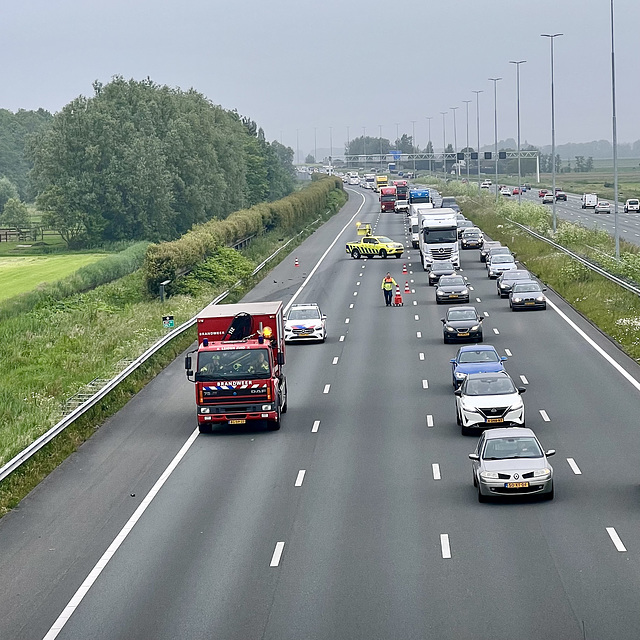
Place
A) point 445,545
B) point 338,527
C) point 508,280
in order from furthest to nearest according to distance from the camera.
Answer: point 508,280 < point 338,527 < point 445,545

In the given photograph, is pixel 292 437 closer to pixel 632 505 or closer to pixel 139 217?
pixel 632 505

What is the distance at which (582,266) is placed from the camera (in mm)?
63375

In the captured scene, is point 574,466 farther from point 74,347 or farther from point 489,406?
point 74,347

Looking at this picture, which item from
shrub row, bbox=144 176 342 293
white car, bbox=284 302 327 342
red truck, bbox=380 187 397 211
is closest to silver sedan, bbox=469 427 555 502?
white car, bbox=284 302 327 342

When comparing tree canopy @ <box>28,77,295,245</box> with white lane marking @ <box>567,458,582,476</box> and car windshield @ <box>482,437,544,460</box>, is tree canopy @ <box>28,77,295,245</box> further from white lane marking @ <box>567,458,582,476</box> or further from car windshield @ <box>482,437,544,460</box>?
car windshield @ <box>482,437,544,460</box>

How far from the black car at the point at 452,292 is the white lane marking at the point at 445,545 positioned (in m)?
37.5

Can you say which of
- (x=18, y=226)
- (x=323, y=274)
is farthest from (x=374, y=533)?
(x=18, y=226)

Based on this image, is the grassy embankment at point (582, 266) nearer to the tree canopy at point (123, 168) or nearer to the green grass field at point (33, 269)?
the tree canopy at point (123, 168)

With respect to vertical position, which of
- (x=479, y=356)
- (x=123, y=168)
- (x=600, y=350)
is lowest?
(x=600, y=350)

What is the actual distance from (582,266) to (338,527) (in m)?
44.5

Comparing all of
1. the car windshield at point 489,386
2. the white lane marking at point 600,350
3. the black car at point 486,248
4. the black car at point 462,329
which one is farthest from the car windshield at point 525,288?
the car windshield at point 489,386

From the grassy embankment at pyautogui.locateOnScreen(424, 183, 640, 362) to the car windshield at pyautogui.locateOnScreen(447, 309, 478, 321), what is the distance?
5.39m

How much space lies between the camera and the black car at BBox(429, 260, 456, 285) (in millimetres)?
66000

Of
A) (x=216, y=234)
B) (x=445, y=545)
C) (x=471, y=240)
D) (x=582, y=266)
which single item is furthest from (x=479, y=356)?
(x=471, y=240)
